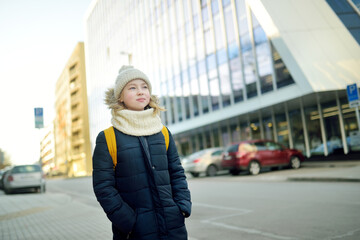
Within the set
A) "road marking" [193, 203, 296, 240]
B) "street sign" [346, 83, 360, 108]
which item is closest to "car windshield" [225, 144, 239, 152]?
"street sign" [346, 83, 360, 108]

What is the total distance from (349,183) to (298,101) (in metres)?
9.96

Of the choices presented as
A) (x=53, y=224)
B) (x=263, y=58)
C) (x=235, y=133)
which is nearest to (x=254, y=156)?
(x=263, y=58)

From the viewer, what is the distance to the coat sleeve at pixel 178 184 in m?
2.34

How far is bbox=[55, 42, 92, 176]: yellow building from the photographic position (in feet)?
266

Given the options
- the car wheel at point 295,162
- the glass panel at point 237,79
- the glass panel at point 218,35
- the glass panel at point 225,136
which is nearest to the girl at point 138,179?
the car wheel at point 295,162

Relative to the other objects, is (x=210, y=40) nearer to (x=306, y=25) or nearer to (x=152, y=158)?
(x=306, y=25)

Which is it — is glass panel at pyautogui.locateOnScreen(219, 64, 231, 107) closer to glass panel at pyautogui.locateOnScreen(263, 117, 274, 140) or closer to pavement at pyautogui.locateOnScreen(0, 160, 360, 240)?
glass panel at pyautogui.locateOnScreen(263, 117, 274, 140)

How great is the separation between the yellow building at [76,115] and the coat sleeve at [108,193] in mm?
74040

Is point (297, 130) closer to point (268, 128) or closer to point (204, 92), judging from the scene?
point (268, 128)

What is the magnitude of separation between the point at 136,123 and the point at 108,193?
0.50 m

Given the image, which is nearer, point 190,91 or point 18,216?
point 18,216

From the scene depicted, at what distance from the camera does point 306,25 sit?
18578mm

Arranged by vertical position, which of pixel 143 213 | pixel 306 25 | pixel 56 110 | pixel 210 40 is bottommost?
pixel 143 213

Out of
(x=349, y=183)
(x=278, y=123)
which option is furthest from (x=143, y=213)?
(x=278, y=123)
